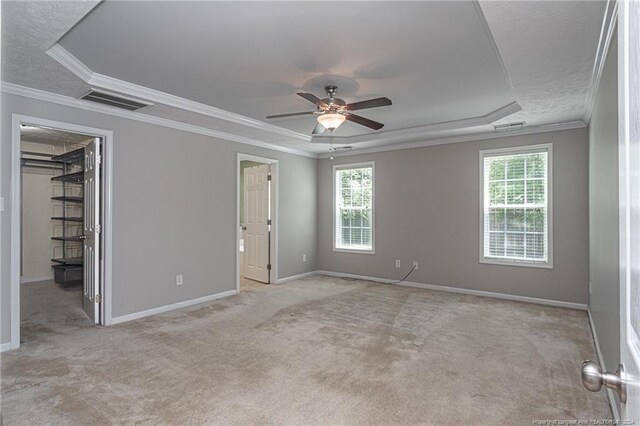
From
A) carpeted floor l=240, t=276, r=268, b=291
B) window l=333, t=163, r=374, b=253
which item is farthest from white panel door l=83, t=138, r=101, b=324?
window l=333, t=163, r=374, b=253

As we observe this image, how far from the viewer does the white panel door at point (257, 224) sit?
21.0ft

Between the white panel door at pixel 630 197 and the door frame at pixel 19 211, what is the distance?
437cm

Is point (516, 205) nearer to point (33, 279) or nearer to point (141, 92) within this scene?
point (141, 92)

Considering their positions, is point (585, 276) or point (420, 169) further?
point (420, 169)

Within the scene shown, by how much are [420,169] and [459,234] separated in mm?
1282

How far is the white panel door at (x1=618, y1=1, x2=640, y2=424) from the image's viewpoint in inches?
23.5

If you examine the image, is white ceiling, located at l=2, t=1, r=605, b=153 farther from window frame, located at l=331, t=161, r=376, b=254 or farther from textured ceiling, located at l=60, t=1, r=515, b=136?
window frame, located at l=331, t=161, r=376, b=254

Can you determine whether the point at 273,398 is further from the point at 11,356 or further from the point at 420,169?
the point at 420,169

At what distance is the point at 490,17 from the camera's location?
2119 millimetres

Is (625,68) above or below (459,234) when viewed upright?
above

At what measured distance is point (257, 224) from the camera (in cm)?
658

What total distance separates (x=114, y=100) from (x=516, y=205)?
17.7 ft

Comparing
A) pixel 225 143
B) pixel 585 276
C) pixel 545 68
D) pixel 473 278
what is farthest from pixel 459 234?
pixel 225 143

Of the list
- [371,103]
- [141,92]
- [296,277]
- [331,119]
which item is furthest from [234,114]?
[296,277]
